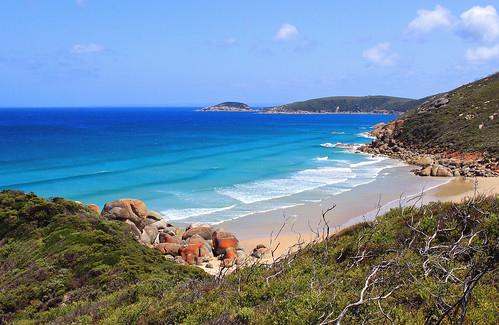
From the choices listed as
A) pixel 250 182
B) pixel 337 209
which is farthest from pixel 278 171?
pixel 337 209

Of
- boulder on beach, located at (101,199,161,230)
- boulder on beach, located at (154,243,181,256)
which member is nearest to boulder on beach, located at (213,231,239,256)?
boulder on beach, located at (154,243,181,256)

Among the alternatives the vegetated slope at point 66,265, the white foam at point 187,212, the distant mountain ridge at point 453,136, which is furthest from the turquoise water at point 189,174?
the vegetated slope at point 66,265

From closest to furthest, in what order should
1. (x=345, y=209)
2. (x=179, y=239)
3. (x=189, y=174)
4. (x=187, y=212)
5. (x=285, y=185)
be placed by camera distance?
(x=179, y=239) → (x=345, y=209) → (x=187, y=212) → (x=285, y=185) → (x=189, y=174)

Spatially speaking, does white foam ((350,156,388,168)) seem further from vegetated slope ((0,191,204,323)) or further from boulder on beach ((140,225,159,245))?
vegetated slope ((0,191,204,323))

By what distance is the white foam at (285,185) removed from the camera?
113 feet

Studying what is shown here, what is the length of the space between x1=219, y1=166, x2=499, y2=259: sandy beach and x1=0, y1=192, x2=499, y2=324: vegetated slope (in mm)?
7960

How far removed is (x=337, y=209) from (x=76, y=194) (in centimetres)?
2180

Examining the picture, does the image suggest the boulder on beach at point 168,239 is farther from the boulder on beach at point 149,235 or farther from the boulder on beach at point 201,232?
the boulder on beach at point 201,232

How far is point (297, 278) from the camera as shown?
7934mm

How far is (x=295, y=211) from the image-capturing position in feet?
95.1

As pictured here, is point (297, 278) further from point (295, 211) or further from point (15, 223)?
point (295, 211)

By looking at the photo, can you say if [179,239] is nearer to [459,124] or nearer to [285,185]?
[285,185]

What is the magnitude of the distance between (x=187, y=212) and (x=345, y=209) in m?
Answer: 11.4

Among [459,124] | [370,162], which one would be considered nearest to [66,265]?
[370,162]
